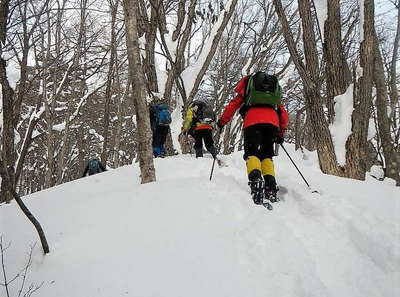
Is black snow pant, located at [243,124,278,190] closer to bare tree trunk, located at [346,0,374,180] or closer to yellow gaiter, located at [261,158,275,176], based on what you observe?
yellow gaiter, located at [261,158,275,176]

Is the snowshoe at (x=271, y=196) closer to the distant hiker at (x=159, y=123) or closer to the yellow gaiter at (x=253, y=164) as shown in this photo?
the yellow gaiter at (x=253, y=164)

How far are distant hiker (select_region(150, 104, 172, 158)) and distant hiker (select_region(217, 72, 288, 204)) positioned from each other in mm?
3566

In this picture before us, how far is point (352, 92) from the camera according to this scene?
17.1 ft

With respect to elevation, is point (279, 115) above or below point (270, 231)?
above

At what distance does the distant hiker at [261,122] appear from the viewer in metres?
3.90

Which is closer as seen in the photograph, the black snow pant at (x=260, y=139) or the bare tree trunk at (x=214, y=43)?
the black snow pant at (x=260, y=139)

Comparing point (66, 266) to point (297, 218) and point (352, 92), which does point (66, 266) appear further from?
point (352, 92)

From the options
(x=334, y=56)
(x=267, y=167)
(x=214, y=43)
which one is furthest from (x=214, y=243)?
(x=214, y=43)

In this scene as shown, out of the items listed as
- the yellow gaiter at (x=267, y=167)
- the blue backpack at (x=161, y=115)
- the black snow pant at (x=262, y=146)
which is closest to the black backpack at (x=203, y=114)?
the blue backpack at (x=161, y=115)

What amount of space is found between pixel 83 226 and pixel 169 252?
105 centimetres

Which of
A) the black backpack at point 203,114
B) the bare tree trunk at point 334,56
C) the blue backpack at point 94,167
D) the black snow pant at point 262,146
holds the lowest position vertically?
the blue backpack at point 94,167

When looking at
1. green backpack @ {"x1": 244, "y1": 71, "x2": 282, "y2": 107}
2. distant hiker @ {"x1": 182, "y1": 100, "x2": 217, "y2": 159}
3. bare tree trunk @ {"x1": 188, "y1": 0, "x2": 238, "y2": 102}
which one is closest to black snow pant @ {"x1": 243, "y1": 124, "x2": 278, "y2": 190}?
green backpack @ {"x1": 244, "y1": 71, "x2": 282, "y2": 107}

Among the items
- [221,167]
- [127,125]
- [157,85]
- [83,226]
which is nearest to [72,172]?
[127,125]

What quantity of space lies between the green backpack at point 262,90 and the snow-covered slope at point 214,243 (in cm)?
100
